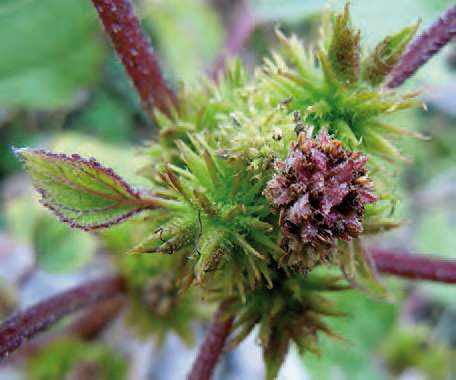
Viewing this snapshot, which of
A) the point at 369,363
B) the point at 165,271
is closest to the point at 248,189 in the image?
the point at 165,271

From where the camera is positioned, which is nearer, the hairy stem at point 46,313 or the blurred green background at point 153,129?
the hairy stem at point 46,313

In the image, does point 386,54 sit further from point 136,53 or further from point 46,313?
point 46,313

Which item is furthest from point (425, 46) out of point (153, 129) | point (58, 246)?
point (58, 246)

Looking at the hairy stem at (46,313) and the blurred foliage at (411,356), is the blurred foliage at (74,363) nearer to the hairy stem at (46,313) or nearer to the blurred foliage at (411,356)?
the hairy stem at (46,313)

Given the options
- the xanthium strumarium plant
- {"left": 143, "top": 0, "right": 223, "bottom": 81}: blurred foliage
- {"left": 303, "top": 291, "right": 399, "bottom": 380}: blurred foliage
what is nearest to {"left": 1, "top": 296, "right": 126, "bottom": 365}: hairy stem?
{"left": 303, "top": 291, "right": 399, "bottom": 380}: blurred foliage

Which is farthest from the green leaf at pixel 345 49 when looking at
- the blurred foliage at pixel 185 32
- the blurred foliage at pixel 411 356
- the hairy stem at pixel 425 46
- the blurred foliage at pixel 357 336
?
the blurred foliage at pixel 185 32

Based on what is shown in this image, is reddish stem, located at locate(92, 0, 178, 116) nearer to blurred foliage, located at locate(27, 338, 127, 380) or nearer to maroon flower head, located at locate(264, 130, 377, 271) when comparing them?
maroon flower head, located at locate(264, 130, 377, 271)
